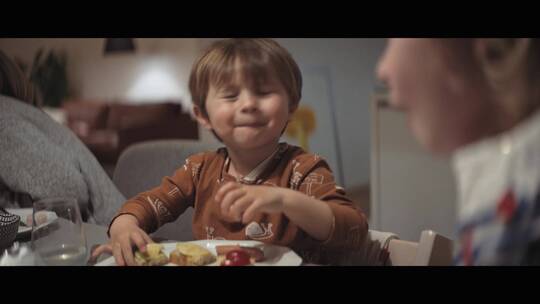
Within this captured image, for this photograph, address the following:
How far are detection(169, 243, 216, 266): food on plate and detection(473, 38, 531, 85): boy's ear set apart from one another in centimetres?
42

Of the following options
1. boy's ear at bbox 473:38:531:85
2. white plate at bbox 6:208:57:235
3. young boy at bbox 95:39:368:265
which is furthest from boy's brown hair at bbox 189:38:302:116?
white plate at bbox 6:208:57:235

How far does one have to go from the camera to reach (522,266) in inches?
25.8

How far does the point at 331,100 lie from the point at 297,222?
22 cm

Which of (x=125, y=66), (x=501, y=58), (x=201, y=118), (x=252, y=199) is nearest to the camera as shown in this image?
(x=501, y=58)

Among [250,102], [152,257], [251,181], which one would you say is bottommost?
[152,257]

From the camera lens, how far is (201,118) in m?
0.81

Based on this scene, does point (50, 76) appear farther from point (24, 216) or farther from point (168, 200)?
point (168, 200)

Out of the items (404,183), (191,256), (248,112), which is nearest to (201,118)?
(248,112)

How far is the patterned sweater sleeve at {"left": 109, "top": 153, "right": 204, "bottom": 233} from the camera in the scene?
82cm

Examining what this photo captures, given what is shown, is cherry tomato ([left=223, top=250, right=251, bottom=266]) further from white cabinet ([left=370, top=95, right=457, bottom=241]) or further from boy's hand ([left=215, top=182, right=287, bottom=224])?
white cabinet ([left=370, top=95, right=457, bottom=241])

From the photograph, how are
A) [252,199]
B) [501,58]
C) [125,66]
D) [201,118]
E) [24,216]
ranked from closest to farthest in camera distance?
[501,58]
[252,199]
[201,118]
[24,216]
[125,66]

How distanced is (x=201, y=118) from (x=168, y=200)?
129 mm
